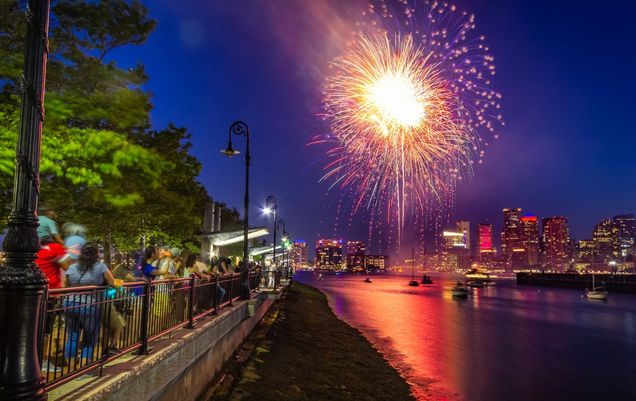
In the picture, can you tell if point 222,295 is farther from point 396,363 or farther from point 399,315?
point 399,315

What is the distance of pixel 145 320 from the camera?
7.27 m

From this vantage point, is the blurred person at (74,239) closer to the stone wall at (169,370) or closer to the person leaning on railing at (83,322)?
the person leaning on railing at (83,322)

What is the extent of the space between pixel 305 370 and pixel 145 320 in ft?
32.2

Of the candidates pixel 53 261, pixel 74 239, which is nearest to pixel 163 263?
pixel 74 239

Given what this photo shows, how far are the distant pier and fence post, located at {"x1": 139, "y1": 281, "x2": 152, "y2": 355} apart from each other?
411 ft

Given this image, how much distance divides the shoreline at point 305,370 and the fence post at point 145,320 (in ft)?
11.5

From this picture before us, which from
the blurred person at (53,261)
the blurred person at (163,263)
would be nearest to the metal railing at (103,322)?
the blurred person at (53,261)

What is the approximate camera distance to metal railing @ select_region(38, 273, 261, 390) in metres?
5.35

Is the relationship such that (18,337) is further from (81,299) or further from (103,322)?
(103,322)

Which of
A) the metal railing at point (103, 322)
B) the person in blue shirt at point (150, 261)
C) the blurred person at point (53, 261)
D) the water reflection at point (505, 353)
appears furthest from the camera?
the water reflection at point (505, 353)

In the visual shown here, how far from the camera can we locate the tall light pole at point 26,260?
13.5ft

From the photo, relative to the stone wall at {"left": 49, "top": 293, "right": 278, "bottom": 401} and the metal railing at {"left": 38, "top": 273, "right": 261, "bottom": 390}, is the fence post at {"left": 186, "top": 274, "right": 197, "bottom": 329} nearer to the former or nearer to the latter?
the metal railing at {"left": 38, "top": 273, "right": 261, "bottom": 390}

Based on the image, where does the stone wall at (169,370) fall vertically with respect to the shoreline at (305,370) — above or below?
above

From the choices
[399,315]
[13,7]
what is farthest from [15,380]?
[399,315]
